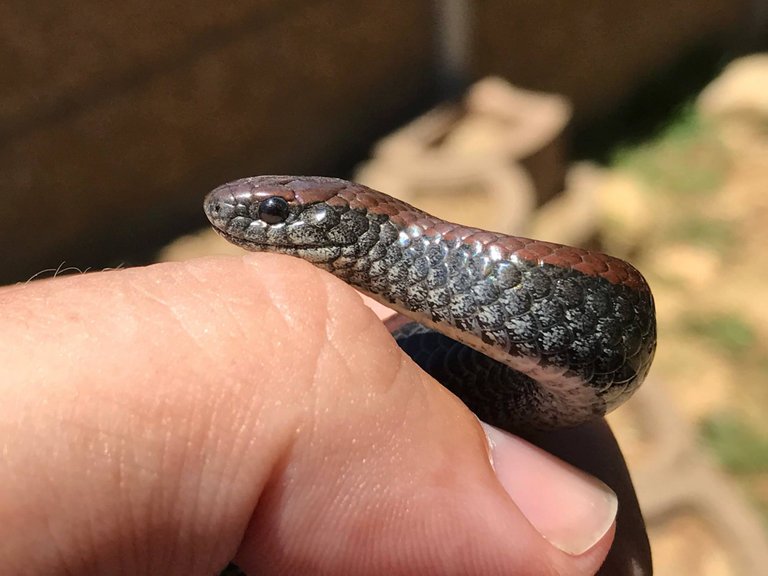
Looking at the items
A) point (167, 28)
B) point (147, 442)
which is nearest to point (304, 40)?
point (167, 28)

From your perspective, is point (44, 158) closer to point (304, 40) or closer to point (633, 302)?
point (304, 40)

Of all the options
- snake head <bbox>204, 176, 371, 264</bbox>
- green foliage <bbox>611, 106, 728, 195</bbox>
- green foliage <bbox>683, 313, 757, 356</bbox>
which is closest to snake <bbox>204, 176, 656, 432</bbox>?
snake head <bbox>204, 176, 371, 264</bbox>

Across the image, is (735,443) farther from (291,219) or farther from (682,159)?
(291,219)

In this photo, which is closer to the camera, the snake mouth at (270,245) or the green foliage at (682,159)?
the snake mouth at (270,245)

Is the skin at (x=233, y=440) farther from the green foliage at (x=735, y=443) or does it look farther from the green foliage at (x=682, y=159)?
the green foliage at (x=682, y=159)

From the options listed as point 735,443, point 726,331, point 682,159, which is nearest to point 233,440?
point 735,443

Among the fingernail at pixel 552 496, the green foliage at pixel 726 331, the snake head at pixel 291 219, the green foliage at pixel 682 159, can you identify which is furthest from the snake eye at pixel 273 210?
the green foliage at pixel 682 159

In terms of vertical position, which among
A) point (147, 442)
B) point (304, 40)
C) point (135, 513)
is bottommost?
point (304, 40)

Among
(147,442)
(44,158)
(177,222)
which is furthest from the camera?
(177,222)
